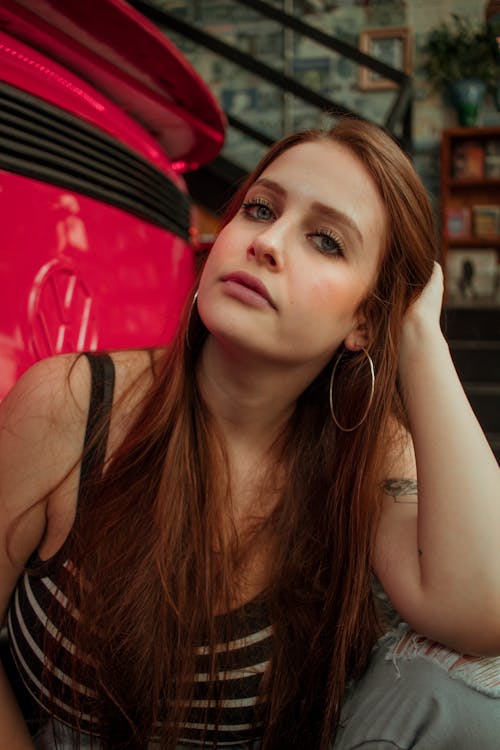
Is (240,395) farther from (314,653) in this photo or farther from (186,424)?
(314,653)

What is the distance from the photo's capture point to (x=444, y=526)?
2.76 feet

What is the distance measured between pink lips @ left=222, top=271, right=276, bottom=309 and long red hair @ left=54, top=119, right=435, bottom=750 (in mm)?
146

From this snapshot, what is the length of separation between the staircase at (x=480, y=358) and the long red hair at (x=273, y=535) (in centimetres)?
176

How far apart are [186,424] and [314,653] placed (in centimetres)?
35

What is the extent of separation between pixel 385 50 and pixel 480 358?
381 cm

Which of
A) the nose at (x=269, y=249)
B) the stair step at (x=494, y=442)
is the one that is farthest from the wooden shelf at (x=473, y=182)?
the nose at (x=269, y=249)

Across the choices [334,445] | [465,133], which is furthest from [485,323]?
[334,445]

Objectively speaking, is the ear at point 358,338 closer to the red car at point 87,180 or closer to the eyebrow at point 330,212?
the eyebrow at point 330,212

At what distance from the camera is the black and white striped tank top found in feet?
2.73

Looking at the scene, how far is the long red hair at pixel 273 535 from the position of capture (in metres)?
0.83

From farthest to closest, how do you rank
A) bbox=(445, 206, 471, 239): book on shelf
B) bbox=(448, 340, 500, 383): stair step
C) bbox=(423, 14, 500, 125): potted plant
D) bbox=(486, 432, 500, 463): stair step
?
bbox=(445, 206, 471, 239): book on shelf < bbox=(423, 14, 500, 125): potted plant < bbox=(448, 340, 500, 383): stair step < bbox=(486, 432, 500, 463): stair step

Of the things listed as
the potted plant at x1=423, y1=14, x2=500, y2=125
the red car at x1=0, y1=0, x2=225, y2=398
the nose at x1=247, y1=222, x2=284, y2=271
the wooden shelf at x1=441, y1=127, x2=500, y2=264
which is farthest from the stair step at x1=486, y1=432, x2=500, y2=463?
the potted plant at x1=423, y1=14, x2=500, y2=125

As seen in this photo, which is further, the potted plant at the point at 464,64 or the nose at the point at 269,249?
the potted plant at the point at 464,64

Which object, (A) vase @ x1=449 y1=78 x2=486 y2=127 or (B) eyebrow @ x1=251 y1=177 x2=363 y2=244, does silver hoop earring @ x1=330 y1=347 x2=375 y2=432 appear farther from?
(A) vase @ x1=449 y1=78 x2=486 y2=127
